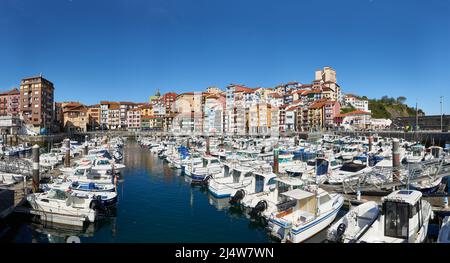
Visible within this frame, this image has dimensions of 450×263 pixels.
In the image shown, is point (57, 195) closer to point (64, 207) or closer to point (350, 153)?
point (64, 207)

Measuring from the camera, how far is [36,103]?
37.9m

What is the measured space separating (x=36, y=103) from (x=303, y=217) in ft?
133

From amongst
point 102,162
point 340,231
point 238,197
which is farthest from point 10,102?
A: point 340,231

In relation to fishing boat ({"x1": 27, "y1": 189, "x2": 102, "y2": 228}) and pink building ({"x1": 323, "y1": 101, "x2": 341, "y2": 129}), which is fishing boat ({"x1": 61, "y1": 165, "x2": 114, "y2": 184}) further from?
pink building ({"x1": 323, "y1": 101, "x2": 341, "y2": 129})

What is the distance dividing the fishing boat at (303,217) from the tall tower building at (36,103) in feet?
120

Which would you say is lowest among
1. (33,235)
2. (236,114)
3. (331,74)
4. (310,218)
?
(33,235)

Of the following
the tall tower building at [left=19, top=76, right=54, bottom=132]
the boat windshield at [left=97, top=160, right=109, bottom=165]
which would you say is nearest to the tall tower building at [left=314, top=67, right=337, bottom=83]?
the tall tower building at [left=19, top=76, right=54, bottom=132]
